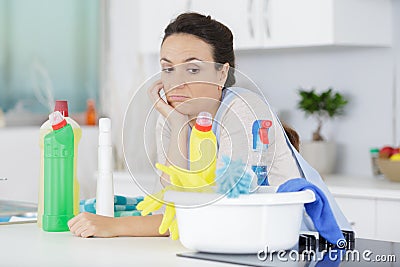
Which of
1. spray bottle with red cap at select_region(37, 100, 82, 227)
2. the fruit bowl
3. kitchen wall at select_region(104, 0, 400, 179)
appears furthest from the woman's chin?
kitchen wall at select_region(104, 0, 400, 179)

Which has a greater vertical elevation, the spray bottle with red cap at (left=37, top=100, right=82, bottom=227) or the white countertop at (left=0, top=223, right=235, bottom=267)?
the spray bottle with red cap at (left=37, top=100, right=82, bottom=227)

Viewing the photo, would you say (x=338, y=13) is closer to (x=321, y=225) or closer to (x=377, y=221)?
(x=377, y=221)

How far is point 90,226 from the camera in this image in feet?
6.40

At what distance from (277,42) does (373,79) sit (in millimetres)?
483

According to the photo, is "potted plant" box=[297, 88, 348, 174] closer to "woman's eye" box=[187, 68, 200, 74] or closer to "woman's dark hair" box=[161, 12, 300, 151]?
"woman's dark hair" box=[161, 12, 300, 151]

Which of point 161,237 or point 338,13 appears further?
point 338,13

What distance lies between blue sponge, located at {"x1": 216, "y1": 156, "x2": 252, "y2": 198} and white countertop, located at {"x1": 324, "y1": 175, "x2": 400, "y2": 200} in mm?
1695

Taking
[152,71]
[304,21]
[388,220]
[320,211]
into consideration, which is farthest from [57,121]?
[152,71]

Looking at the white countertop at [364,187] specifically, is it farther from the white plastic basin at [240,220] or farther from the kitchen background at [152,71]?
the white plastic basin at [240,220]

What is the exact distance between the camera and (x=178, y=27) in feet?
6.78

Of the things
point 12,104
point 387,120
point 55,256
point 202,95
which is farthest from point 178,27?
point 12,104

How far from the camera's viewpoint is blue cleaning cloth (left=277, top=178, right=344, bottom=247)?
1753mm

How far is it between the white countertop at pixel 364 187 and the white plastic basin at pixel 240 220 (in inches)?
64.3

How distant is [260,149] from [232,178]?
13cm
